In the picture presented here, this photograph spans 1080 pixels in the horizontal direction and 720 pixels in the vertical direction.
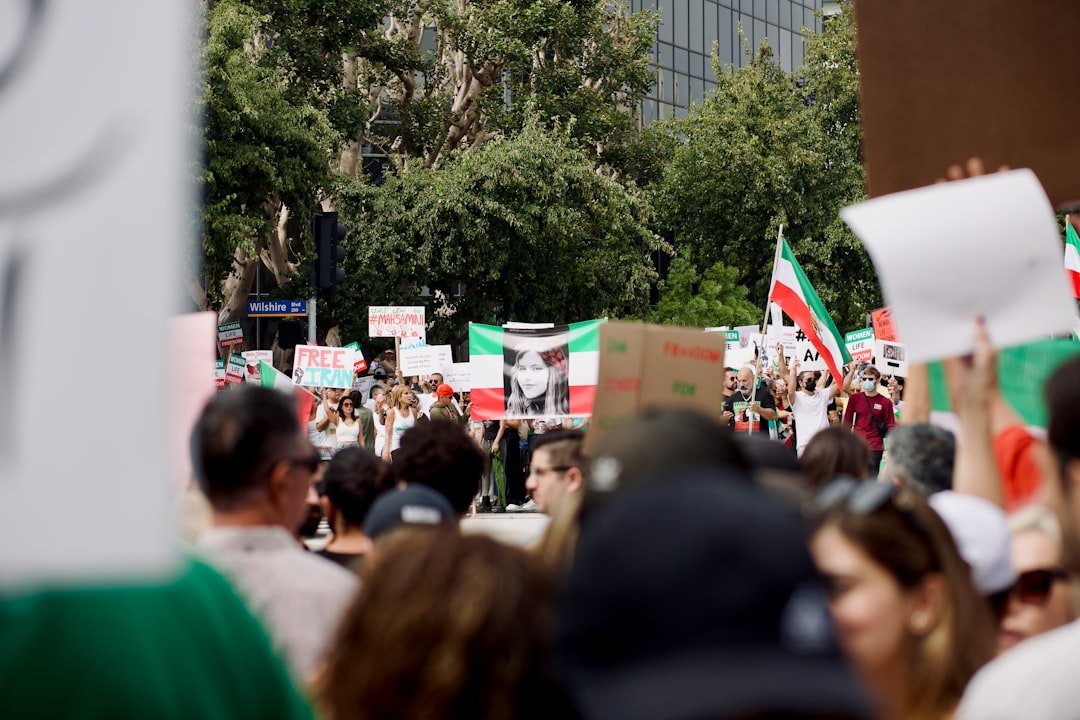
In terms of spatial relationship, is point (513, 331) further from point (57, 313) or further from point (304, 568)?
point (57, 313)

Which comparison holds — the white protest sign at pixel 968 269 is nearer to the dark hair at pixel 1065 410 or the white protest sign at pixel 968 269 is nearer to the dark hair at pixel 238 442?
the dark hair at pixel 1065 410

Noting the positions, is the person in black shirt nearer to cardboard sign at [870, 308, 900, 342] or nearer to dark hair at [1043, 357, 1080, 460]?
cardboard sign at [870, 308, 900, 342]

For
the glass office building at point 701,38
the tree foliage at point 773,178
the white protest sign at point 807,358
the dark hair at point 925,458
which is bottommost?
the white protest sign at point 807,358

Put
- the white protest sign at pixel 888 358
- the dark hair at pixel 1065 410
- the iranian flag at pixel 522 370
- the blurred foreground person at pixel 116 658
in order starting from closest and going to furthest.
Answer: the blurred foreground person at pixel 116 658
the dark hair at pixel 1065 410
the iranian flag at pixel 522 370
the white protest sign at pixel 888 358

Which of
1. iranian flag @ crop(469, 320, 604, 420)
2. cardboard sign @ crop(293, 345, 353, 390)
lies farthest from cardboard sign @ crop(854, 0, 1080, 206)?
cardboard sign @ crop(293, 345, 353, 390)

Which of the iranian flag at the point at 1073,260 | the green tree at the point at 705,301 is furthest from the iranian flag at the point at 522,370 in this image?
the green tree at the point at 705,301

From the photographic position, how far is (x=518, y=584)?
180 cm

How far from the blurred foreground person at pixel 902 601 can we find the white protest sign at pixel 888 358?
18.1 meters

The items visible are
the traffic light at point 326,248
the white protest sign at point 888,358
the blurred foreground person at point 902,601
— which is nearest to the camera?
the blurred foreground person at point 902,601

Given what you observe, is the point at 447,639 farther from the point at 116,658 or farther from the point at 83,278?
the point at 83,278

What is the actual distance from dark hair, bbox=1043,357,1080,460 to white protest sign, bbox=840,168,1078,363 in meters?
1.21

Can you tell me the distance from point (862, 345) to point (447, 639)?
20.1 metres

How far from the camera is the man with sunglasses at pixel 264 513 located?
309 cm

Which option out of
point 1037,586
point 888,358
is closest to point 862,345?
point 888,358
